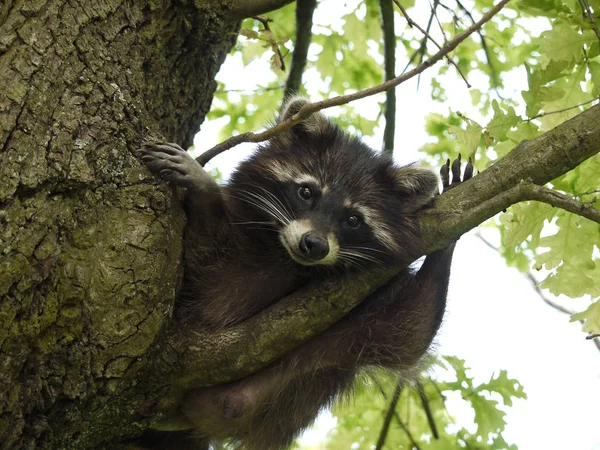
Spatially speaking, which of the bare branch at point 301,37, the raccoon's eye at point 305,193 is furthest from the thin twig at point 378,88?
the bare branch at point 301,37

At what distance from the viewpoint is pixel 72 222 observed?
253cm

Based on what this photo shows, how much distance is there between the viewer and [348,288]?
2.89 m

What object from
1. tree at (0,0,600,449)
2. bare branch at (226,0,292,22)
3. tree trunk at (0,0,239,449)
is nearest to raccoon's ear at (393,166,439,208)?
tree at (0,0,600,449)

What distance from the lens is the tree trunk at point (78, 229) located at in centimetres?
235

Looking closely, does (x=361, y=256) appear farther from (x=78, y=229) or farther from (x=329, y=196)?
(x=78, y=229)

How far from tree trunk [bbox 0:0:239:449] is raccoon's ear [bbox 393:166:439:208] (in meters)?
1.28

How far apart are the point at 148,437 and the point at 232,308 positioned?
0.86 metres

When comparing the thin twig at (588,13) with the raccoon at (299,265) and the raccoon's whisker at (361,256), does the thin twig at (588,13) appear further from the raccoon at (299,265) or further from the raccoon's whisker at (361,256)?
the raccoon's whisker at (361,256)

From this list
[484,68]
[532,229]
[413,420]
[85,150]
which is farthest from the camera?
[484,68]

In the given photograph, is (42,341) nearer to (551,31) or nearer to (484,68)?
(551,31)

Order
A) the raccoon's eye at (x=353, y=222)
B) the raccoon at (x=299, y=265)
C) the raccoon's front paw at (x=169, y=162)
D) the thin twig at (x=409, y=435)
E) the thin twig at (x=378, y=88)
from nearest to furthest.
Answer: the thin twig at (x=378, y=88)
the raccoon's front paw at (x=169, y=162)
the raccoon at (x=299, y=265)
the raccoon's eye at (x=353, y=222)
the thin twig at (x=409, y=435)

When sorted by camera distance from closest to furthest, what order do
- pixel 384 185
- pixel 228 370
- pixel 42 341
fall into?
pixel 42 341
pixel 228 370
pixel 384 185

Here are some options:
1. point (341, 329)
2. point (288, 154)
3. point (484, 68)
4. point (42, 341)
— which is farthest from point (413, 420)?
point (42, 341)

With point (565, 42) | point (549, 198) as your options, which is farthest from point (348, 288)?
point (565, 42)
